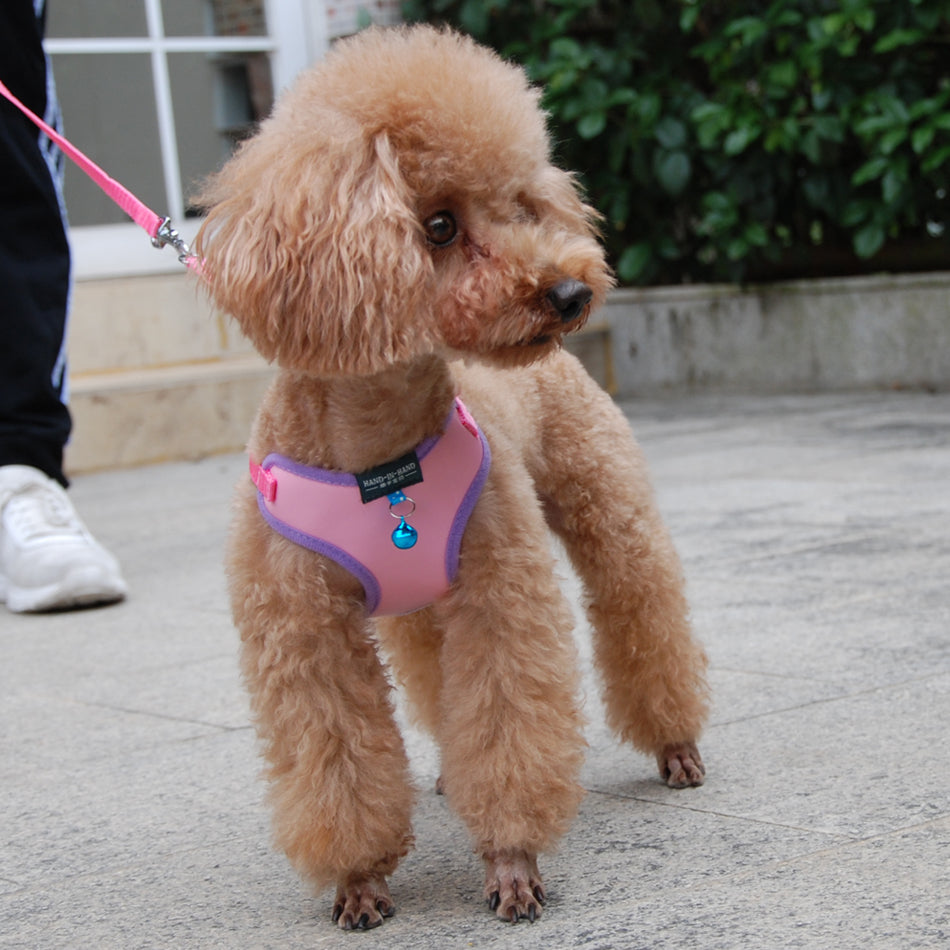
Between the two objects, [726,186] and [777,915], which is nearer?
[777,915]

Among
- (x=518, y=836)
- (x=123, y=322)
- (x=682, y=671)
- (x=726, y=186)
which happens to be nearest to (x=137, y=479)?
(x=123, y=322)

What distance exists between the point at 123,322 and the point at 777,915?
6218mm

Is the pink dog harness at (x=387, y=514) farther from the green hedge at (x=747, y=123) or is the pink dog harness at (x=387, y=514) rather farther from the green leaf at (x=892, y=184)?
the green leaf at (x=892, y=184)

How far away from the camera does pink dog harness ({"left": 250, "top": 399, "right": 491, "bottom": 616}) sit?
2.15m

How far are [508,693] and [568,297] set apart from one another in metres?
0.61

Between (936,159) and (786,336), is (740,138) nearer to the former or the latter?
(936,159)

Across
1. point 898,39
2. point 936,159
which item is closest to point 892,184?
point 936,159

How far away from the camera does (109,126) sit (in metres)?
7.64

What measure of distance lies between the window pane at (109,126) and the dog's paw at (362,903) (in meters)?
6.06

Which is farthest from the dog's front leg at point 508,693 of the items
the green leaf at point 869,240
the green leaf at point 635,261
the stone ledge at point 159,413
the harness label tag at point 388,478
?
the green leaf at point 635,261

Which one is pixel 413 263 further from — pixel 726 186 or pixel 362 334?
pixel 726 186

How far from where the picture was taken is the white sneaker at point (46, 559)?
4.20 metres

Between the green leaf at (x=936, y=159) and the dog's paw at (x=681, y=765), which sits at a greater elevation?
the green leaf at (x=936, y=159)

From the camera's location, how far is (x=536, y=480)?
2654 mm
